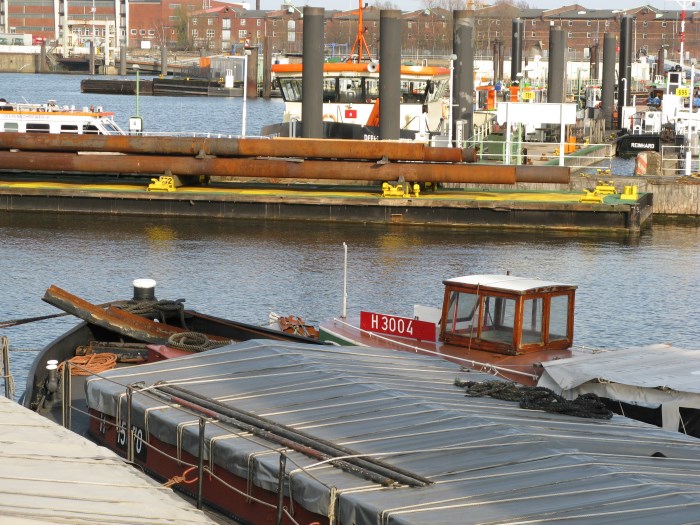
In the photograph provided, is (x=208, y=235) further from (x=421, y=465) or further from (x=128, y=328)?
(x=421, y=465)

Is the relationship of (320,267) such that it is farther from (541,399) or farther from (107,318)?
(541,399)

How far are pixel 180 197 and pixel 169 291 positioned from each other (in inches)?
445

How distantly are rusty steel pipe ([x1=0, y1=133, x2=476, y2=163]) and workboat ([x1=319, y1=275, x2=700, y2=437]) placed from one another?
2072 centimetres

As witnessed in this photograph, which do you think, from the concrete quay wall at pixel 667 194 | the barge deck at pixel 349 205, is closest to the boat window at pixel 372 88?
the barge deck at pixel 349 205

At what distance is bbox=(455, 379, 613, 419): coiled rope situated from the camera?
11.3 meters

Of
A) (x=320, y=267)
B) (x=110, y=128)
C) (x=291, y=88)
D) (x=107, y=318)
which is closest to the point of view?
(x=107, y=318)

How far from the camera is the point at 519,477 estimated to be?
29.7ft

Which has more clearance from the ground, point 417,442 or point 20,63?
point 20,63

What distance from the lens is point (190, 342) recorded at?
50.1 feet

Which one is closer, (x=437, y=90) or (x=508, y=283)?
(x=508, y=283)

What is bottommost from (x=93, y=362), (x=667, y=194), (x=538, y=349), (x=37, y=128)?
(x=93, y=362)

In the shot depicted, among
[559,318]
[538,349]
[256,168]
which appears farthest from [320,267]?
[538,349]

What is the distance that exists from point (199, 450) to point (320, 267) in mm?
20365

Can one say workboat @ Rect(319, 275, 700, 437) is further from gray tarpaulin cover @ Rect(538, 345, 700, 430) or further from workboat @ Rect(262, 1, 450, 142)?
workboat @ Rect(262, 1, 450, 142)
